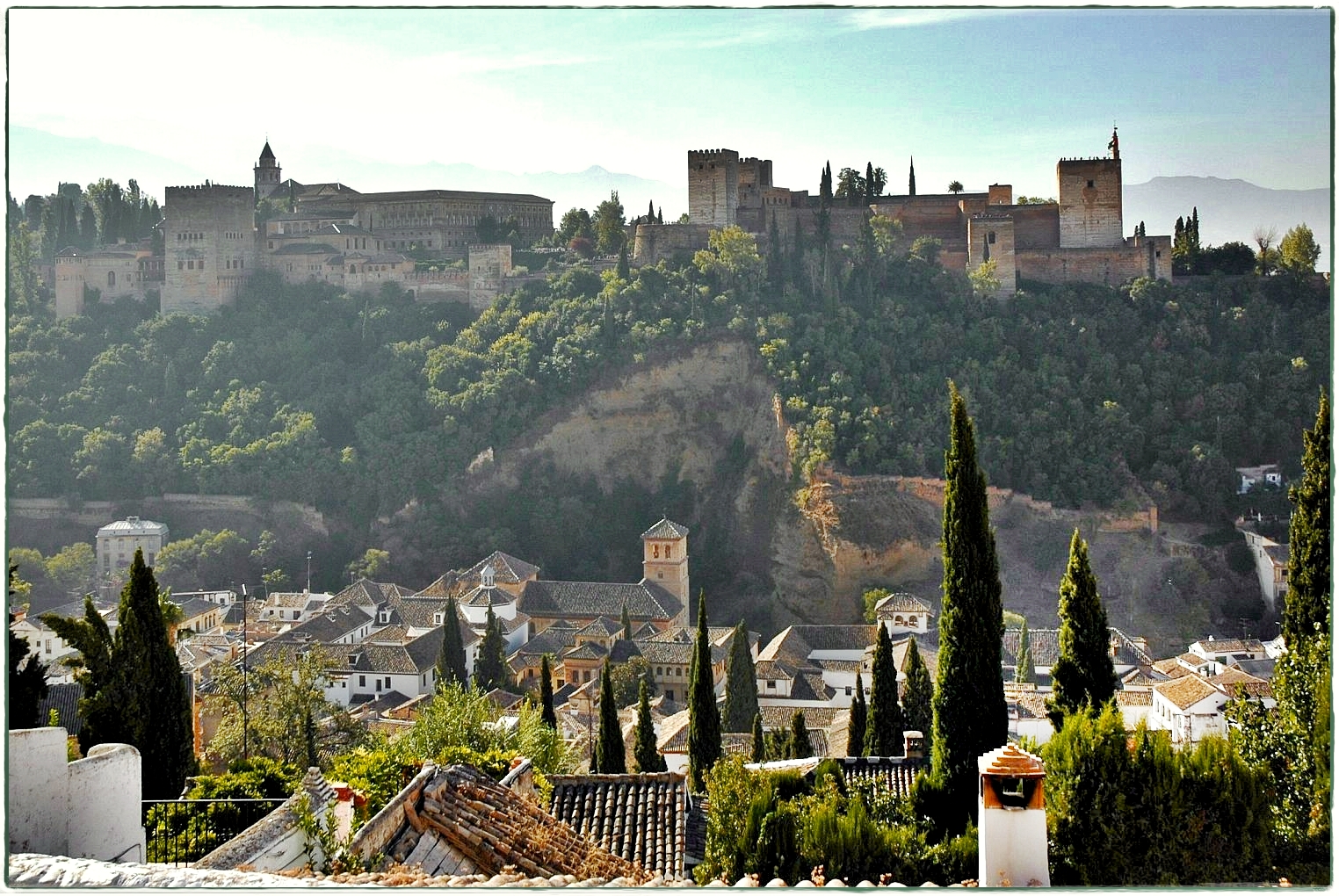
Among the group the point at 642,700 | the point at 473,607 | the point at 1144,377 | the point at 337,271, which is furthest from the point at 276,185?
the point at 642,700

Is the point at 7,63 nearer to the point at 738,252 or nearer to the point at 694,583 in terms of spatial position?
the point at 694,583

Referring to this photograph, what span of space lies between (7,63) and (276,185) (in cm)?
3604

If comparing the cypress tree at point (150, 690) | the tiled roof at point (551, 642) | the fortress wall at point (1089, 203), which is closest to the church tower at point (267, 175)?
the tiled roof at point (551, 642)

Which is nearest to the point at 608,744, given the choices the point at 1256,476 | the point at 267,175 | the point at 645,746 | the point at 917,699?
the point at 645,746

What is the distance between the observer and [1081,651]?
884 cm

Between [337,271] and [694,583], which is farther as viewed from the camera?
[337,271]

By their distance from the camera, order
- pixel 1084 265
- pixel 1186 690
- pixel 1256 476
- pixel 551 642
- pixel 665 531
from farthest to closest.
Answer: pixel 1084 265, pixel 665 531, pixel 1256 476, pixel 551 642, pixel 1186 690

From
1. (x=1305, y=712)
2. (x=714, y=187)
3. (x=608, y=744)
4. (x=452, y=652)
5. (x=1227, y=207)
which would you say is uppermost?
(x=714, y=187)

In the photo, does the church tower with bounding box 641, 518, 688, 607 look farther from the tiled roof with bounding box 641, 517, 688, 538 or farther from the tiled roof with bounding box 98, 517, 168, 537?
the tiled roof with bounding box 98, 517, 168, 537

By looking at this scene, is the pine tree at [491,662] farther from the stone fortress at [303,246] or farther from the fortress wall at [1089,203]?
the fortress wall at [1089,203]

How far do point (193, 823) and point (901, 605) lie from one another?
20.8 metres

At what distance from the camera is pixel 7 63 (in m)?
6.93

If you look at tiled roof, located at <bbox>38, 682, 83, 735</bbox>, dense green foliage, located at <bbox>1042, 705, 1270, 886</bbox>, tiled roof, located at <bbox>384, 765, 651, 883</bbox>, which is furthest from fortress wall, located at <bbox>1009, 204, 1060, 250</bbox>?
tiled roof, located at <bbox>384, 765, 651, 883</bbox>

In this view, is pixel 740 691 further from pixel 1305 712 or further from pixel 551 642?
pixel 1305 712
